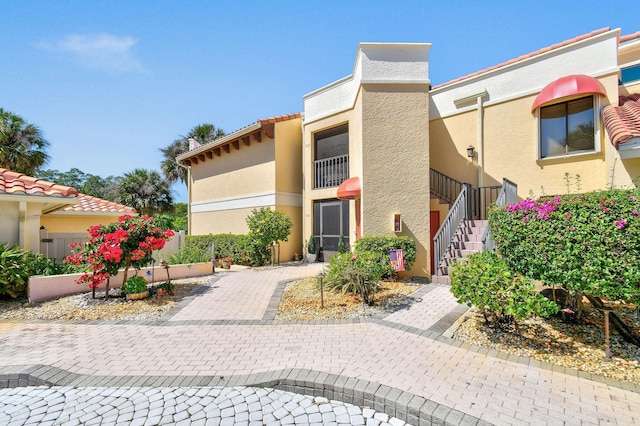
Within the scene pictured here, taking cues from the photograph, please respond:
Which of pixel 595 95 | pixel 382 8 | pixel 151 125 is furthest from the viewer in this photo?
pixel 151 125

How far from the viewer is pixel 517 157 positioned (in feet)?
41.6

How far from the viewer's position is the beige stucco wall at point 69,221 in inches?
566

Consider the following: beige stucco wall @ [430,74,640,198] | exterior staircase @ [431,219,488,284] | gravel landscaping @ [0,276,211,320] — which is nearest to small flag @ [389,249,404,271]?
exterior staircase @ [431,219,488,284]

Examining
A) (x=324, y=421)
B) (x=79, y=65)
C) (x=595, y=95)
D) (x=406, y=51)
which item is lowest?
(x=324, y=421)

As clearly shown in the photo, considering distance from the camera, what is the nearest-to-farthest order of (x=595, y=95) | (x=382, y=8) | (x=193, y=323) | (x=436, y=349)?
(x=436, y=349)
(x=193, y=323)
(x=382, y=8)
(x=595, y=95)

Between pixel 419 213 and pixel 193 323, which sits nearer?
pixel 193 323

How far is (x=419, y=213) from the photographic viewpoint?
11586 mm

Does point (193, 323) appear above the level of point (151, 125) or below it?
below

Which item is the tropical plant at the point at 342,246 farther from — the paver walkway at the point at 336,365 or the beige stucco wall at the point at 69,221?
the beige stucco wall at the point at 69,221

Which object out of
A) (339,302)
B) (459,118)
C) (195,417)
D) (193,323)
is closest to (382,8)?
(459,118)

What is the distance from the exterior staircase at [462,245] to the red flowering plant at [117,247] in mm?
9679

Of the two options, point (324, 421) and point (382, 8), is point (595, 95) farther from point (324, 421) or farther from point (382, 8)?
point (324, 421)

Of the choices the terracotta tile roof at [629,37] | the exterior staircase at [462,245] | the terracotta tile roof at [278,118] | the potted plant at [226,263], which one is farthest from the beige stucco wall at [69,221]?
the terracotta tile roof at [629,37]

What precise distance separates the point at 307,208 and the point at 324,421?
13.7 meters
